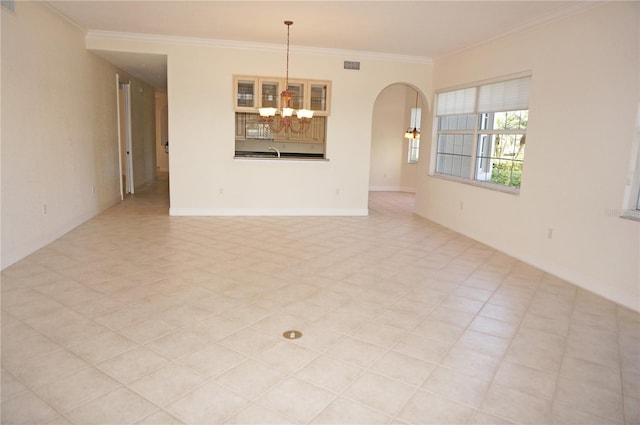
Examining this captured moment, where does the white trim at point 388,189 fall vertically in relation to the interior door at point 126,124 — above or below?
below

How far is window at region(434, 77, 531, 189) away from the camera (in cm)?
543

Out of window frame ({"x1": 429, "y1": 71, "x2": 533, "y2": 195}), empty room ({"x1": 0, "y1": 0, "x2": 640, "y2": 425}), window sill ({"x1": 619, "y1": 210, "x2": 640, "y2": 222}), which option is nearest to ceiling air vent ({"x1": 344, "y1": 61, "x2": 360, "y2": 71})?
empty room ({"x1": 0, "y1": 0, "x2": 640, "y2": 425})

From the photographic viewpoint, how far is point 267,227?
647 cm

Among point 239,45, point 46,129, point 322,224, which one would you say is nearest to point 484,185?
point 322,224

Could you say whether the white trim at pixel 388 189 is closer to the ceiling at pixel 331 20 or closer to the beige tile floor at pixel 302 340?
the ceiling at pixel 331 20

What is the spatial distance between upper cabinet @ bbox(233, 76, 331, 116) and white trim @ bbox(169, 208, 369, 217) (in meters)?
1.69

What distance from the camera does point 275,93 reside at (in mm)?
7137

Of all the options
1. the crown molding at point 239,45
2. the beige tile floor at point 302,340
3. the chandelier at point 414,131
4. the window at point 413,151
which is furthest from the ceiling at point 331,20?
the window at point 413,151

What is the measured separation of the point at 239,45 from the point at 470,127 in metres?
3.84

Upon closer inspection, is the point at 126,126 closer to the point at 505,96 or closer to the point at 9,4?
→ the point at 9,4

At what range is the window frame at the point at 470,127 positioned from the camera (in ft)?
18.2

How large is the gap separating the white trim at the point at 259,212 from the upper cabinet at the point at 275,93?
Answer: 1688mm

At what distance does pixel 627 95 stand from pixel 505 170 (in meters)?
1.95

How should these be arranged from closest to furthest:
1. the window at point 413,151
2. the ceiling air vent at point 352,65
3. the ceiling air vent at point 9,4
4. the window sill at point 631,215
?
the window sill at point 631,215 → the ceiling air vent at point 9,4 → the ceiling air vent at point 352,65 → the window at point 413,151
